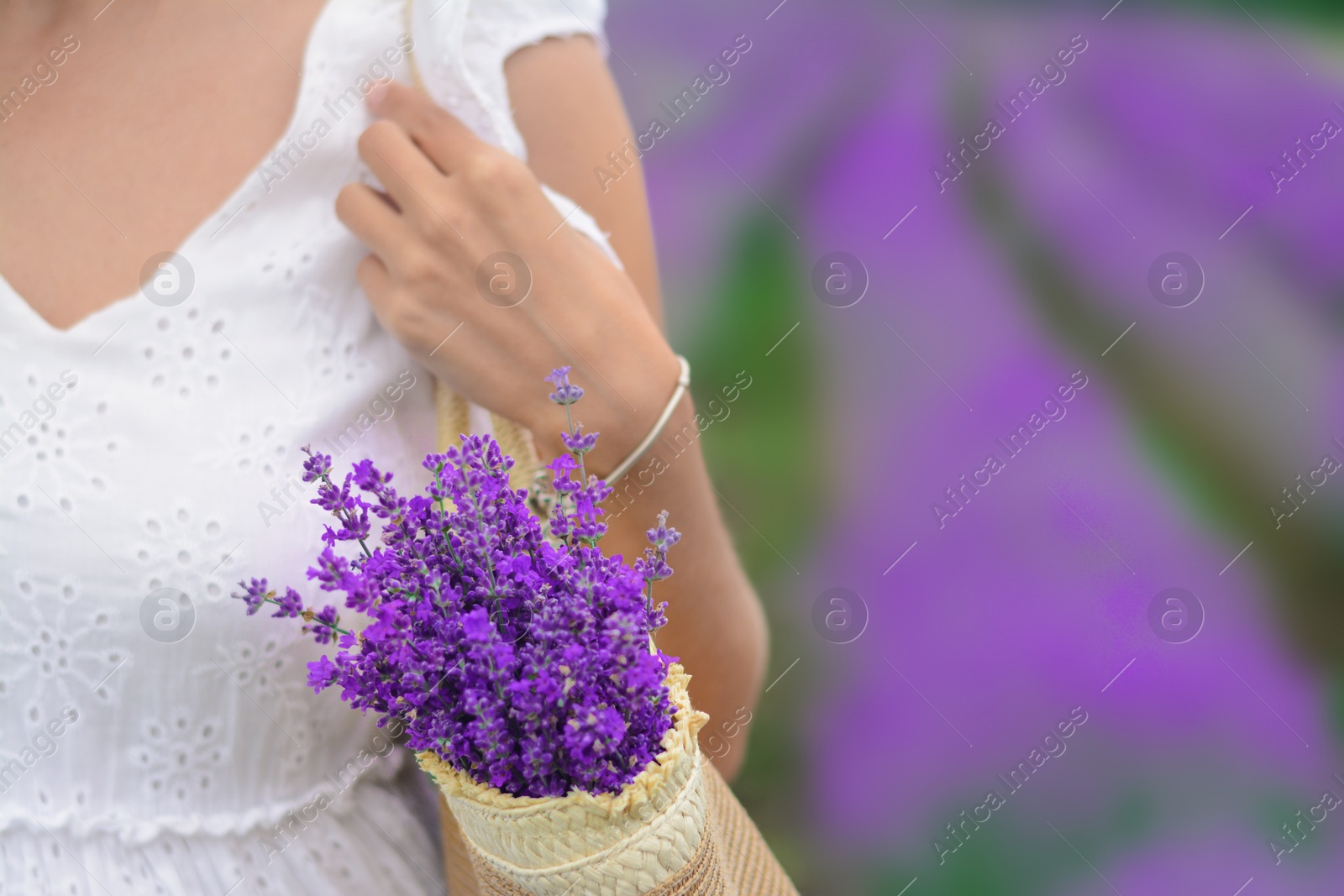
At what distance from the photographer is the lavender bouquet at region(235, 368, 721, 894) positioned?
1.25 ft

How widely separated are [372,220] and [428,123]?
0.27ft

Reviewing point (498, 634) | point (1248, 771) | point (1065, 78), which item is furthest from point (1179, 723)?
point (498, 634)

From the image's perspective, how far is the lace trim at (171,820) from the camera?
0.67 m

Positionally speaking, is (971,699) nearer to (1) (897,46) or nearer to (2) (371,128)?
(1) (897,46)

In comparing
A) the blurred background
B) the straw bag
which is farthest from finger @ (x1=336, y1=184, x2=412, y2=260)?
the blurred background

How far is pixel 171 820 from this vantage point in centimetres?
69

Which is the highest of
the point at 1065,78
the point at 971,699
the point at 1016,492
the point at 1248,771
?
the point at 1065,78

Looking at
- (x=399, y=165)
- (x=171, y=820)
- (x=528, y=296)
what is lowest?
(x=171, y=820)

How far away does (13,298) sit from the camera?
2.27 feet

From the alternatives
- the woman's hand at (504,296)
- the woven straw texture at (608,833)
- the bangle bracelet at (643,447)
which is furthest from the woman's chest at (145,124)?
the woven straw texture at (608,833)

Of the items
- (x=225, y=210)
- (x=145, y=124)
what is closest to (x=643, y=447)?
(x=225, y=210)

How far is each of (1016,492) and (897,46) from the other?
1.75ft

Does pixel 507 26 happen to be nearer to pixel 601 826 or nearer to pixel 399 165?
pixel 399 165

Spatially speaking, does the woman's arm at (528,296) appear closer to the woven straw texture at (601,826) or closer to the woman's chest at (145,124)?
the woman's chest at (145,124)
